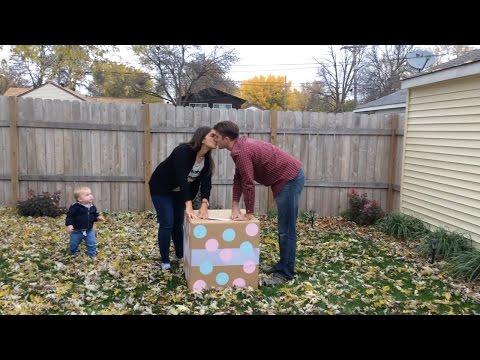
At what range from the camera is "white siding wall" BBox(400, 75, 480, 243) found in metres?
5.34

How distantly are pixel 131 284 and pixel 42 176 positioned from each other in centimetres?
400

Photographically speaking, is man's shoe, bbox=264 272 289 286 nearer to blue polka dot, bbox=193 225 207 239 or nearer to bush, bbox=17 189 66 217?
blue polka dot, bbox=193 225 207 239

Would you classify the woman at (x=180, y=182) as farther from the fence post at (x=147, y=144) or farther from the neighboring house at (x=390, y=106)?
the neighboring house at (x=390, y=106)

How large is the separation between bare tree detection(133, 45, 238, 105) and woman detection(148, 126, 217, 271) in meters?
25.7

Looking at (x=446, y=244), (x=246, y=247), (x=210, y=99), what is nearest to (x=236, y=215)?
(x=246, y=247)

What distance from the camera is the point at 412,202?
6.83 meters

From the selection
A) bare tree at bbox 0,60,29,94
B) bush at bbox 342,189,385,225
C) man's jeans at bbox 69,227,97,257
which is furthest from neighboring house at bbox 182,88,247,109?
man's jeans at bbox 69,227,97,257

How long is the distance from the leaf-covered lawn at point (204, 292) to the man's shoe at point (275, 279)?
0.10 metres

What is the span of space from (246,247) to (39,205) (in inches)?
173

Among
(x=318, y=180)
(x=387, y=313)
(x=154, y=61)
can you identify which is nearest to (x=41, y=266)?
(x=387, y=313)

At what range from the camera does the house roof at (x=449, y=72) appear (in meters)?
5.18

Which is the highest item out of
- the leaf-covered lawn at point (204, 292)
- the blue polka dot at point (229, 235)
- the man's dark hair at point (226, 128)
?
the man's dark hair at point (226, 128)

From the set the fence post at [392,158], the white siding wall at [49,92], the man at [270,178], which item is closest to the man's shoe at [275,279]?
the man at [270,178]

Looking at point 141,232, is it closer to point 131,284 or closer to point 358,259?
point 131,284
